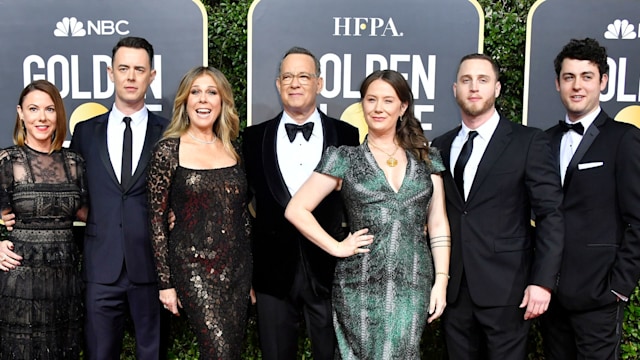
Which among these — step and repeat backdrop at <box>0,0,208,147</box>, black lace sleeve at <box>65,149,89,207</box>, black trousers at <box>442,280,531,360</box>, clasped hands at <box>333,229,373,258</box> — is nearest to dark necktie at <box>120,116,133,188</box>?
black lace sleeve at <box>65,149,89,207</box>

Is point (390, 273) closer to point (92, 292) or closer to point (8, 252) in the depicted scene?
point (92, 292)

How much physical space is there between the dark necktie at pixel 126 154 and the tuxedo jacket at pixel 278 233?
62cm

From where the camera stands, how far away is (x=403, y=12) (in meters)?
3.77

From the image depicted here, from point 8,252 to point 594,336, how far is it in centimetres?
291

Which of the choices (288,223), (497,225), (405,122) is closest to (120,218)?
(288,223)

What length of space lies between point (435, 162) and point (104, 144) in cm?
174

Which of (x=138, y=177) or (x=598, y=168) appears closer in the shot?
(x=598, y=168)

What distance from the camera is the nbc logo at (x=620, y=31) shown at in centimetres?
372

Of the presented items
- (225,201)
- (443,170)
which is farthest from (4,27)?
(443,170)

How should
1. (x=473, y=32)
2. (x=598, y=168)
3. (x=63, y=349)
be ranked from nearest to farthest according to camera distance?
1. (x=598, y=168)
2. (x=63, y=349)
3. (x=473, y=32)

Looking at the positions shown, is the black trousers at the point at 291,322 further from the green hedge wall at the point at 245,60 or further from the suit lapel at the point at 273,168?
the green hedge wall at the point at 245,60

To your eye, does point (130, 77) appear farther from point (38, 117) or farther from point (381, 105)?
point (381, 105)

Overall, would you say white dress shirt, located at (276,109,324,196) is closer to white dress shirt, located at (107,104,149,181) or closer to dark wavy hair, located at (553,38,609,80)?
white dress shirt, located at (107,104,149,181)

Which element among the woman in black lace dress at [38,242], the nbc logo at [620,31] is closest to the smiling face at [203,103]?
the woman in black lace dress at [38,242]
